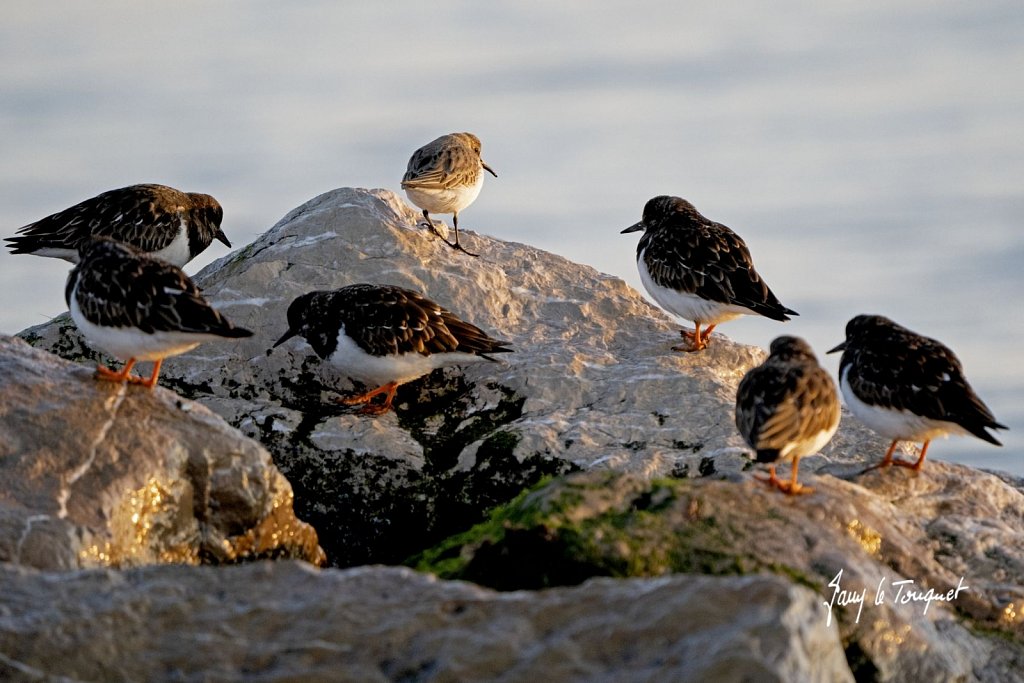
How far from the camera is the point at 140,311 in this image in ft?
32.1

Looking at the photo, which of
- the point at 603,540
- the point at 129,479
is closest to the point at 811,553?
the point at 603,540

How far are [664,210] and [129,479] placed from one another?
7.65 meters

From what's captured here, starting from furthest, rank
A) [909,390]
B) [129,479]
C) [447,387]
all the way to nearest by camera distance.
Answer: [447,387] < [909,390] < [129,479]

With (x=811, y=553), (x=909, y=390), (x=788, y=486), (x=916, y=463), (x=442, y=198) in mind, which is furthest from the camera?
(x=442, y=198)

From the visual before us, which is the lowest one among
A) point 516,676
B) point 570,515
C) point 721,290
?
point 516,676

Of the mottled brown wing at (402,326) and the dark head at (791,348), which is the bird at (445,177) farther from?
the dark head at (791,348)

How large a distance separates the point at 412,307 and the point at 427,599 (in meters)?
5.89

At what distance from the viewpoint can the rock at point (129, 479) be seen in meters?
8.62

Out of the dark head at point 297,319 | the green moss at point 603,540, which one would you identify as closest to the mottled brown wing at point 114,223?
the dark head at point 297,319

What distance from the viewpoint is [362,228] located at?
13984 mm

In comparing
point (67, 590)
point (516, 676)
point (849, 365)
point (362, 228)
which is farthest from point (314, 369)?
point (516, 676)

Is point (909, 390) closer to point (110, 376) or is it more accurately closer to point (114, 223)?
point (110, 376)

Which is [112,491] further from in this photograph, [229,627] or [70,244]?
[70,244]

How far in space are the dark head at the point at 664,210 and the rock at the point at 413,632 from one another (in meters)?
8.70
